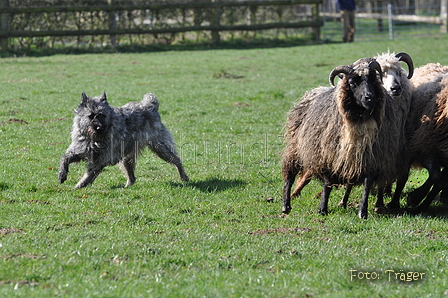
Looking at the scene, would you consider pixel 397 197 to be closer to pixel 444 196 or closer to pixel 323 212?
pixel 444 196

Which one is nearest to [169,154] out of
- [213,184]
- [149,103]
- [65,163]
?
[149,103]

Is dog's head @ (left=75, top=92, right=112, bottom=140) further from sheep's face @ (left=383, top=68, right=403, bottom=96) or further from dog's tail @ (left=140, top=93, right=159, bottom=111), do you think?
sheep's face @ (left=383, top=68, right=403, bottom=96)

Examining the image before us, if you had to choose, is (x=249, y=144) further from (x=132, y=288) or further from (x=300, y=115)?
(x=132, y=288)

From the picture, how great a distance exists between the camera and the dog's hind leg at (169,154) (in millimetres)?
9875

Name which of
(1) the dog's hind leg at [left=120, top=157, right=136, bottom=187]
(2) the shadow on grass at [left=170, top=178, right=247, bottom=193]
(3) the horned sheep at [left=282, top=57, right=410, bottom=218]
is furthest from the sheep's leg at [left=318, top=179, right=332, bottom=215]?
(1) the dog's hind leg at [left=120, top=157, right=136, bottom=187]

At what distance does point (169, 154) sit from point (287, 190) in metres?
2.38

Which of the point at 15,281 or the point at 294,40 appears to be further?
the point at 294,40

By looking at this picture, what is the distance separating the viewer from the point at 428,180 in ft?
26.8

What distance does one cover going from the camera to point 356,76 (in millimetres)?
7656

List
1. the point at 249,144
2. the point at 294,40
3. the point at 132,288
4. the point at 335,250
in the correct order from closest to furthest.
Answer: the point at 132,288 → the point at 335,250 → the point at 249,144 → the point at 294,40

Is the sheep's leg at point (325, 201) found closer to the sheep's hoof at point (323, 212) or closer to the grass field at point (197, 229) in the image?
the sheep's hoof at point (323, 212)

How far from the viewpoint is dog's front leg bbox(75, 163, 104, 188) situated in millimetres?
8961

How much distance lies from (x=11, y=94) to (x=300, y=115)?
10789 millimetres

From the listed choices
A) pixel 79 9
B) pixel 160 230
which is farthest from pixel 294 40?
pixel 160 230
